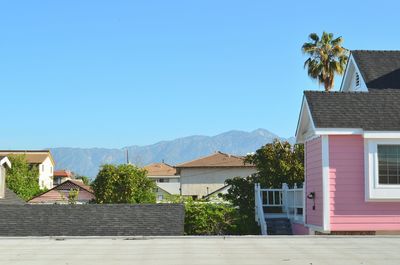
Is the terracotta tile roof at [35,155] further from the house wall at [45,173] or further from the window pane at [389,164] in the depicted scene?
the window pane at [389,164]

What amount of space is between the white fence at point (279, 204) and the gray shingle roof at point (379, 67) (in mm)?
4719

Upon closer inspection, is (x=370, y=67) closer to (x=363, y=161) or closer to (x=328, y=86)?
(x=363, y=161)

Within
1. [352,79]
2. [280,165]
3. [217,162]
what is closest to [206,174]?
[217,162]

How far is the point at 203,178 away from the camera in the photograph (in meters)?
81.9

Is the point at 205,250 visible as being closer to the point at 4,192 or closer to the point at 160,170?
the point at 4,192

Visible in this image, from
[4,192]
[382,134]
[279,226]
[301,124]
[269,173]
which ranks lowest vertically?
[279,226]

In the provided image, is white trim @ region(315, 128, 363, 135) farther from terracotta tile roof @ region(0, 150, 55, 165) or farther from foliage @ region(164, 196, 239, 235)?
terracotta tile roof @ region(0, 150, 55, 165)

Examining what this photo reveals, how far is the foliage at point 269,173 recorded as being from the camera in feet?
78.6

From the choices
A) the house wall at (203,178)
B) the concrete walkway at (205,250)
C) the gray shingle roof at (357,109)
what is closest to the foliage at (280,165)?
the gray shingle roof at (357,109)

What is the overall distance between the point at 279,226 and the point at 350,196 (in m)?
4.40

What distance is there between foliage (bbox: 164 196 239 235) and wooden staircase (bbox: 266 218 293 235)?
1.26 metres

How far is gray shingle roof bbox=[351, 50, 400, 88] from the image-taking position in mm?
20737

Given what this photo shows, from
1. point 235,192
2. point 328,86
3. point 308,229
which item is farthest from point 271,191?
point 328,86

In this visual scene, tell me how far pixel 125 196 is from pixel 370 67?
46.5ft
